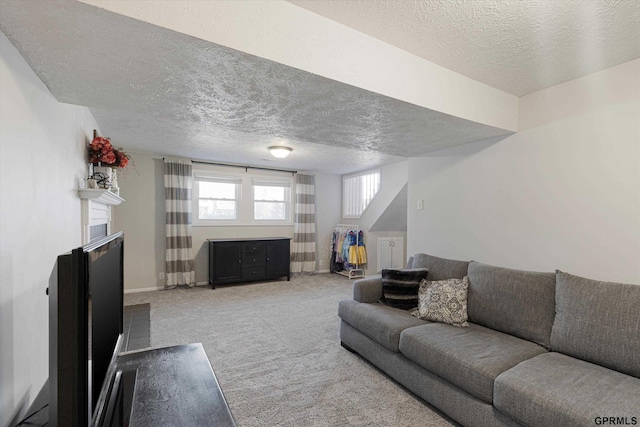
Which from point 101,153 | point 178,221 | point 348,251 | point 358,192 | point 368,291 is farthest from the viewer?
point 358,192

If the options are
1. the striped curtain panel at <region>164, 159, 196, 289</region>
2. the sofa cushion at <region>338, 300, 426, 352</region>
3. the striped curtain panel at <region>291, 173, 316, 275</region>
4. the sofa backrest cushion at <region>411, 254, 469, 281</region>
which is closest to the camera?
the sofa cushion at <region>338, 300, 426, 352</region>

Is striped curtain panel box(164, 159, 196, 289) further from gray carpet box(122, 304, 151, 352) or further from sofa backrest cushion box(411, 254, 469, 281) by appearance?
sofa backrest cushion box(411, 254, 469, 281)

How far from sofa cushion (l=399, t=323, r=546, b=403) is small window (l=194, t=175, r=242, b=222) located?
14.4ft

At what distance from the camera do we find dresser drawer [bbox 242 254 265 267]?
5328mm

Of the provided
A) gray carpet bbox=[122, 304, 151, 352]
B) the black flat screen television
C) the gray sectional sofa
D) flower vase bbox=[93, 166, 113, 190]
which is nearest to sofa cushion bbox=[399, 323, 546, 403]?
the gray sectional sofa

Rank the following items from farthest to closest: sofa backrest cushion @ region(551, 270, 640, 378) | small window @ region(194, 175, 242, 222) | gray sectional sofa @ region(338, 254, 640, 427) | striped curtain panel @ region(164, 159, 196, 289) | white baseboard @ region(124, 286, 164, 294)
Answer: small window @ region(194, 175, 242, 222)
striped curtain panel @ region(164, 159, 196, 289)
white baseboard @ region(124, 286, 164, 294)
sofa backrest cushion @ region(551, 270, 640, 378)
gray sectional sofa @ region(338, 254, 640, 427)

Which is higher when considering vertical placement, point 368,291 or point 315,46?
point 315,46

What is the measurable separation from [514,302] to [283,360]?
6.24 feet

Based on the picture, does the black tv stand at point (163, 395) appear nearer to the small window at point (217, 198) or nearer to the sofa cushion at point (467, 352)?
the sofa cushion at point (467, 352)

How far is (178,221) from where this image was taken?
502cm

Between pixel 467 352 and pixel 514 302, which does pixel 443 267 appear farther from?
pixel 467 352

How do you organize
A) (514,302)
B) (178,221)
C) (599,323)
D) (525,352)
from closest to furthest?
1. (599,323)
2. (525,352)
3. (514,302)
4. (178,221)

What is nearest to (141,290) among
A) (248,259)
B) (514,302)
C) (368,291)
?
(248,259)

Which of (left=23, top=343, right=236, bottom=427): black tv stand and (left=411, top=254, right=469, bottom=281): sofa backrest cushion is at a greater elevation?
(left=411, top=254, right=469, bottom=281): sofa backrest cushion
